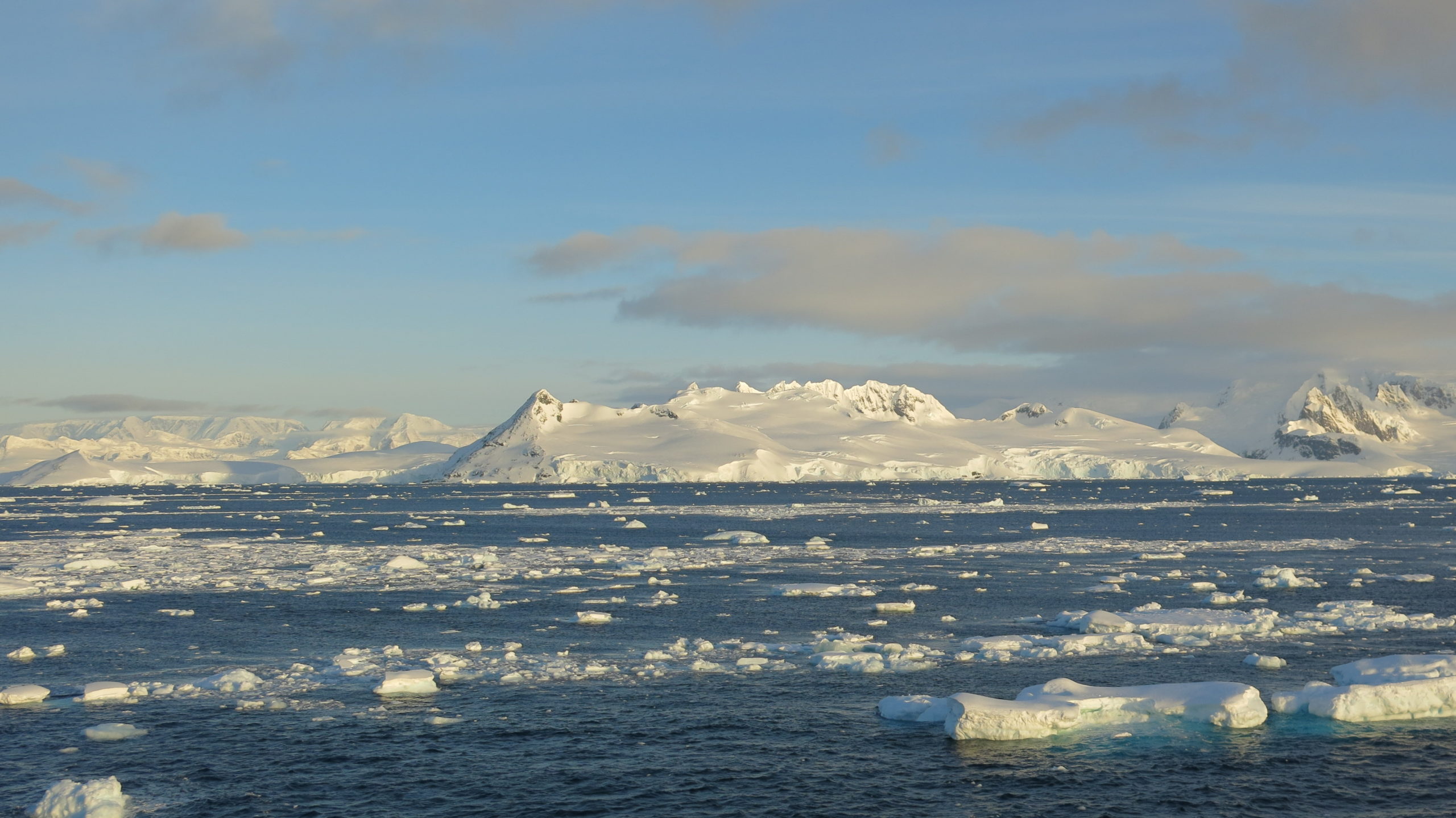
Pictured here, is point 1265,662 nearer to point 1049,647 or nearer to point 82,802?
point 1049,647

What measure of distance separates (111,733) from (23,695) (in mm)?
6212

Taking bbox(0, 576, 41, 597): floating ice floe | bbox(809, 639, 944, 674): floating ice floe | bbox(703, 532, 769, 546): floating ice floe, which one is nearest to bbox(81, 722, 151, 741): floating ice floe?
bbox(809, 639, 944, 674): floating ice floe

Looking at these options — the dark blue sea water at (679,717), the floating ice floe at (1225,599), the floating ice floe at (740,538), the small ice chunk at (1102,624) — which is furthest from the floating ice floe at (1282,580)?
the floating ice floe at (740,538)

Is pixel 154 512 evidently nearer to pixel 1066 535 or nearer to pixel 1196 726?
pixel 1066 535

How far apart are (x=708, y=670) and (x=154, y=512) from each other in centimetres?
14078

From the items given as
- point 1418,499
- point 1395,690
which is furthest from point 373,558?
point 1418,499

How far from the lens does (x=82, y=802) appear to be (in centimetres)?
2384

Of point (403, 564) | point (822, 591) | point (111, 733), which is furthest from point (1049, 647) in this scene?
point (403, 564)

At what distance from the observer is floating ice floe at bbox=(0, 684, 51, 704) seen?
33406 mm

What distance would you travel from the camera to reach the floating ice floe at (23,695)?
33.4m

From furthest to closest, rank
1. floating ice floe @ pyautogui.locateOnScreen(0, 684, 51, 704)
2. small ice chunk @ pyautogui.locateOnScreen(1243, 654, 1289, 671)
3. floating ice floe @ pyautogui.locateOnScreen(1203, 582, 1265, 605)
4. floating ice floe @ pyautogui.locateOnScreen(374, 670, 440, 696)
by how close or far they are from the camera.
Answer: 1. floating ice floe @ pyautogui.locateOnScreen(1203, 582, 1265, 605)
2. small ice chunk @ pyautogui.locateOnScreen(1243, 654, 1289, 671)
3. floating ice floe @ pyautogui.locateOnScreen(374, 670, 440, 696)
4. floating ice floe @ pyautogui.locateOnScreen(0, 684, 51, 704)

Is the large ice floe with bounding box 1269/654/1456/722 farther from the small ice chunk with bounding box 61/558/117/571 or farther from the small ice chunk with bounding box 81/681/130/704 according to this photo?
the small ice chunk with bounding box 61/558/117/571

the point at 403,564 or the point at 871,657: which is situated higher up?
the point at 403,564

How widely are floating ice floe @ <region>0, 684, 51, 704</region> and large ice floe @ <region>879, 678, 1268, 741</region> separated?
24.8 metres
